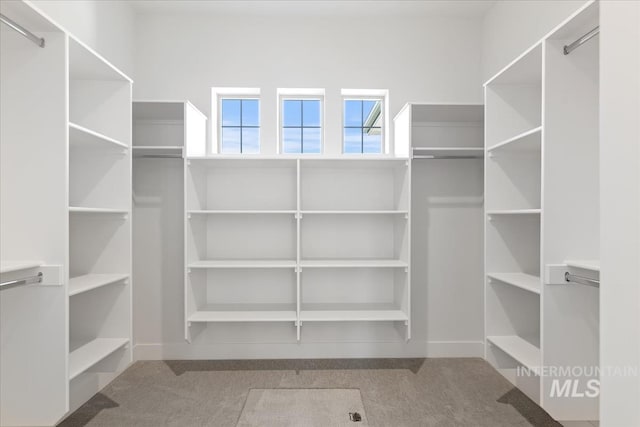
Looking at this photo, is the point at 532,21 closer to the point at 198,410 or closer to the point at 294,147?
→ the point at 294,147

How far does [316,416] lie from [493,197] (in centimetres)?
192

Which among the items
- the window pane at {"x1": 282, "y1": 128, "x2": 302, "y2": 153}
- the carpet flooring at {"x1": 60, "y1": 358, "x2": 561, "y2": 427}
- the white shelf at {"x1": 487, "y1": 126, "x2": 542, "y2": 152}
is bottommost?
the carpet flooring at {"x1": 60, "y1": 358, "x2": 561, "y2": 427}

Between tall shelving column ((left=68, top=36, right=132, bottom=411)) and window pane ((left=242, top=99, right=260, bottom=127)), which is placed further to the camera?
window pane ((left=242, top=99, right=260, bottom=127))

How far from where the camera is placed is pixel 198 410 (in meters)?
2.76

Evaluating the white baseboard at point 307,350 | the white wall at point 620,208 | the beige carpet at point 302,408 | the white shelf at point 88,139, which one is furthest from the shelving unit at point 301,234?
the white wall at point 620,208

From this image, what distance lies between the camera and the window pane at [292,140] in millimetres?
4012

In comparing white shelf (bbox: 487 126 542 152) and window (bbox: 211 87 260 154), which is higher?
window (bbox: 211 87 260 154)

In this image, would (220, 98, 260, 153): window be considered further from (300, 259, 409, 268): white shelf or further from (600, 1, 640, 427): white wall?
(600, 1, 640, 427): white wall

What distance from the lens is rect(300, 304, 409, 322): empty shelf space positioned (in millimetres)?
3295

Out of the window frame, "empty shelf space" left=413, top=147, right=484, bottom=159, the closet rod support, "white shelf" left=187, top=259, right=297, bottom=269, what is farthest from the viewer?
the window frame

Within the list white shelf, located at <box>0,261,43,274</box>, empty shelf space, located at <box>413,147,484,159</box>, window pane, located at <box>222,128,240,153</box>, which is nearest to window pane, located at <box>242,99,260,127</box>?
window pane, located at <box>222,128,240,153</box>

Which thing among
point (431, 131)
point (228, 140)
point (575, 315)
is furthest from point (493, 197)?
point (228, 140)

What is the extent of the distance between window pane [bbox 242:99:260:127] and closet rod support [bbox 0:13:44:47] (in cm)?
207

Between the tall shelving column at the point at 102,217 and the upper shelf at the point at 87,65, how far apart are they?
0.07ft
